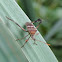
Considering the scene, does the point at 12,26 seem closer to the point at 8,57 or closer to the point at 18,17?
the point at 18,17

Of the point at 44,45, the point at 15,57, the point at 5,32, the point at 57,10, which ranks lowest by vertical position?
the point at 57,10

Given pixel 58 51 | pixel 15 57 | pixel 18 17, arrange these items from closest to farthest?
pixel 15 57 < pixel 18 17 < pixel 58 51

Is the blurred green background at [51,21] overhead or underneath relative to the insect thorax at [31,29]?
underneath

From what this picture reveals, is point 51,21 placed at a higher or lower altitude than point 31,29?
lower

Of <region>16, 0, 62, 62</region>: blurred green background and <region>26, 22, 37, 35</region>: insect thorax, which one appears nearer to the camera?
<region>26, 22, 37, 35</region>: insect thorax

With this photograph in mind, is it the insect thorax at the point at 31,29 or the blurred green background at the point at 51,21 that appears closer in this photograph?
the insect thorax at the point at 31,29

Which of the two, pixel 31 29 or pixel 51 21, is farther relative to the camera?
pixel 51 21

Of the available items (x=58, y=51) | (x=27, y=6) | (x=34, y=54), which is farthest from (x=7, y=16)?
(x=58, y=51)

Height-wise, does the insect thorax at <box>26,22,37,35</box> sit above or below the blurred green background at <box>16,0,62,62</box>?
above

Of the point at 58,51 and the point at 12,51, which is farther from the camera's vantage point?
the point at 58,51

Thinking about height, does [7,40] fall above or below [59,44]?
above

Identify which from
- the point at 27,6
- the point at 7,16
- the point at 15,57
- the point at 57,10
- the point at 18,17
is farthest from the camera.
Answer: the point at 57,10
